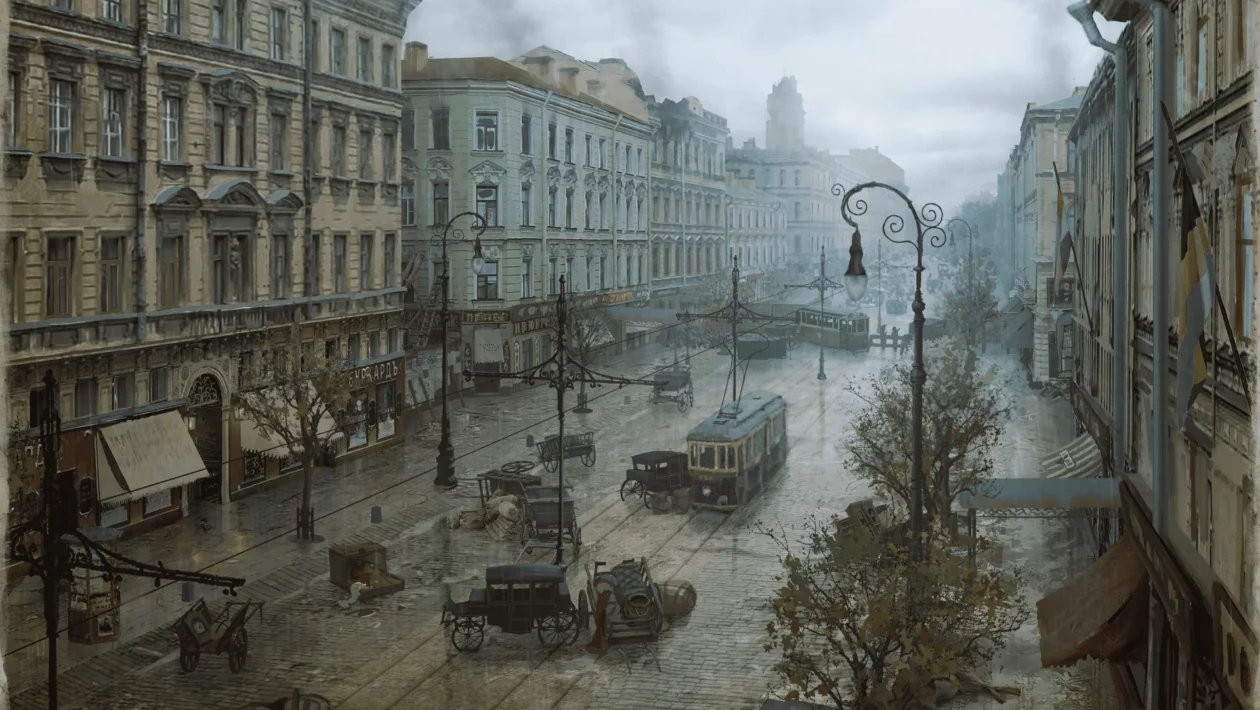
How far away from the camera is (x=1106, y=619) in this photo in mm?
10328

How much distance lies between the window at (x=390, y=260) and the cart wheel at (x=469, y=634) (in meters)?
9.73

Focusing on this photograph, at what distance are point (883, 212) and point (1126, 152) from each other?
34.0 meters

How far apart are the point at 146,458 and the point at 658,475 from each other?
8612 mm

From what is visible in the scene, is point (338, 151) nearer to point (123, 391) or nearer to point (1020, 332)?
point (123, 391)

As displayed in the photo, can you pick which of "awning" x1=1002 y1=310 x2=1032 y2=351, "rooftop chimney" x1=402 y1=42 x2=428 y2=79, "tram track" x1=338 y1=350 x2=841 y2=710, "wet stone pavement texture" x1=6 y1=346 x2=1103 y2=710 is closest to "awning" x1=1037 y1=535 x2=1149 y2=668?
"wet stone pavement texture" x1=6 y1=346 x2=1103 y2=710

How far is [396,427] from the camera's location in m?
22.5

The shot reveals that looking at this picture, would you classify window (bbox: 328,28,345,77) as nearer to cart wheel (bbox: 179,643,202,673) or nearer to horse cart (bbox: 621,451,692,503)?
horse cart (bbox: 621,451,692,503)

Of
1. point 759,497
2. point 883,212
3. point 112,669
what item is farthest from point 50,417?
point 883,212

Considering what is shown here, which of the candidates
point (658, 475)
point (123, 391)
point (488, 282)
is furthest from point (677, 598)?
point (488, 282)

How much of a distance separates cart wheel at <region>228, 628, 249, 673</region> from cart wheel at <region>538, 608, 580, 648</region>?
3400 millimetres

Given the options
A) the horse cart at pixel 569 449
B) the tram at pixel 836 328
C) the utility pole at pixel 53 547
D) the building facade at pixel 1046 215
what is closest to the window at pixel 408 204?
the horse cart at pixel 569 449

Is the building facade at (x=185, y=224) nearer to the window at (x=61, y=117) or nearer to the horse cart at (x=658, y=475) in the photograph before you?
the window at (x=61, y=117)

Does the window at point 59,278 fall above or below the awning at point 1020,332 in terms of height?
above

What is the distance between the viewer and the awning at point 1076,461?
1659cm
